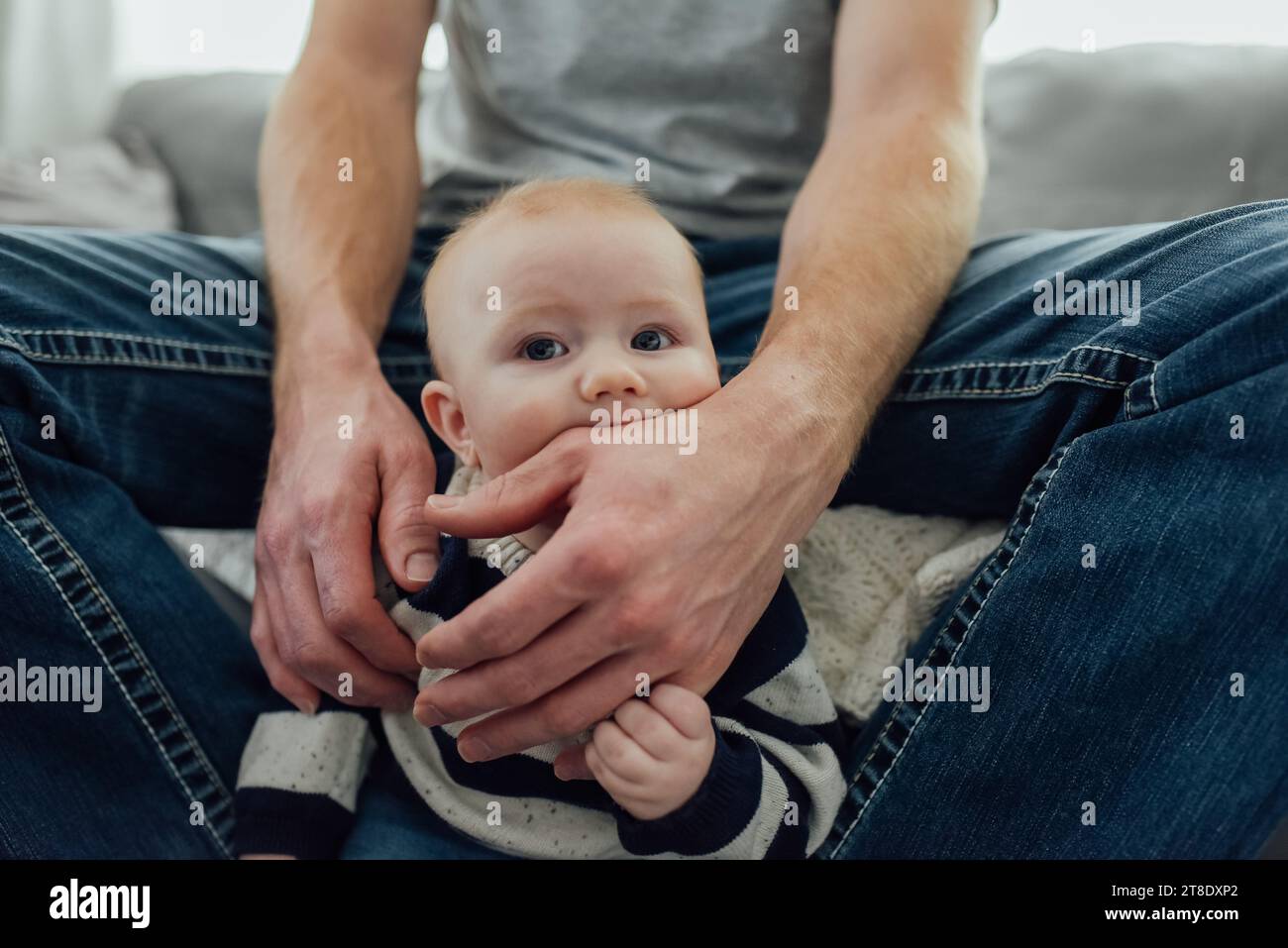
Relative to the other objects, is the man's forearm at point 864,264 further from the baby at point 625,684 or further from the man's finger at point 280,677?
the man's finger at point 280,677

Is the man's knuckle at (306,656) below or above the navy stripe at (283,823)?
above

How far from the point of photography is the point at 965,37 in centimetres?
94

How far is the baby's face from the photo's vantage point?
665mm

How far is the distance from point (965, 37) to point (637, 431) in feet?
1.90

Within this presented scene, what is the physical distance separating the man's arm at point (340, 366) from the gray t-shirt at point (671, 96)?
0.10 meters

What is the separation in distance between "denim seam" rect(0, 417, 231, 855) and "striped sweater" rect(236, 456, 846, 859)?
3 centimetres

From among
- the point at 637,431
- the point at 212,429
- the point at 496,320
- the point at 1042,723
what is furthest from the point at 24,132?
the point at 1042,723

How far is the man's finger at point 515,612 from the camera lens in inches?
22.9

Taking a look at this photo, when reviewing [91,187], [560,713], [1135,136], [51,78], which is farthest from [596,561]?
[51,78]

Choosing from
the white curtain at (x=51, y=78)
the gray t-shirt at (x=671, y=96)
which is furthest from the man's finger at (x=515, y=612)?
the white curtain at (x=51, y=78)

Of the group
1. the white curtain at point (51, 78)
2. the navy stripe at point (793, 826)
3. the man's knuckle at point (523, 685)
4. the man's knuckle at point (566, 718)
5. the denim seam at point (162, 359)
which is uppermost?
the white curtain at point (51, 78)

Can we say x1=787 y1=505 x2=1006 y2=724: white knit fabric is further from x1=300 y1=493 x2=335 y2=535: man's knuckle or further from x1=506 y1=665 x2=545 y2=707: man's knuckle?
x1=300 y1=493 x2=335 y2=535: man's knuckle

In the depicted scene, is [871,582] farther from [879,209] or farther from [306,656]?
[306,656]

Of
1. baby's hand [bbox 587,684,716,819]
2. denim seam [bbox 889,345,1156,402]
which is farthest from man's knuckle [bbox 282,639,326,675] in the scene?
denim seam [bbox 889,345,1156,402]
